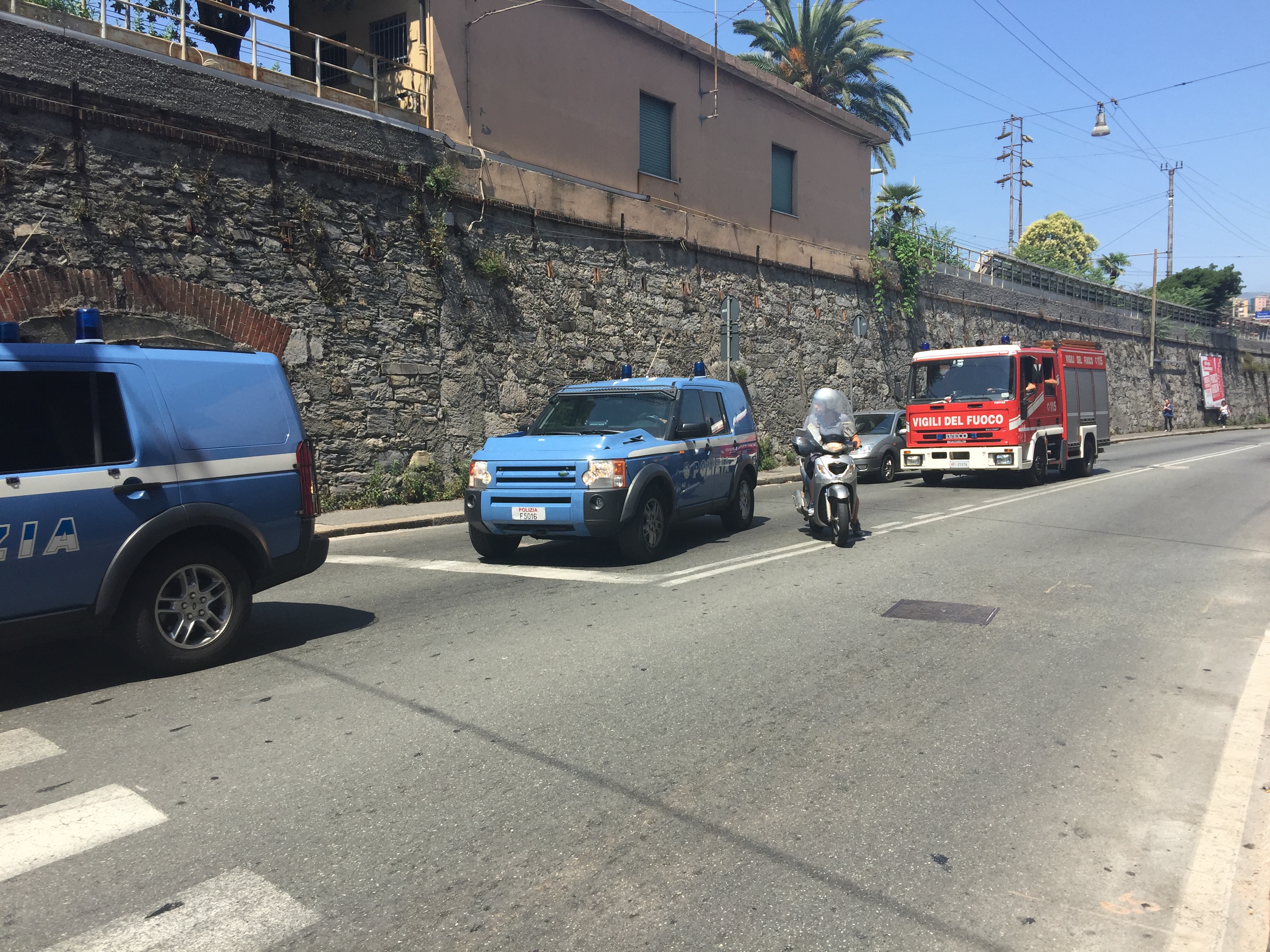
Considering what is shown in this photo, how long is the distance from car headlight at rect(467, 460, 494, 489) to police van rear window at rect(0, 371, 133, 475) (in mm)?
4195

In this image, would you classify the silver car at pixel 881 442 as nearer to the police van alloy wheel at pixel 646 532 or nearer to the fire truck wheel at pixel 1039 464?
the fire truck wheel at pixel 1039 464

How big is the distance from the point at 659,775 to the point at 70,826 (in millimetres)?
2452

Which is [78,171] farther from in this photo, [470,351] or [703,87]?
[703,87]

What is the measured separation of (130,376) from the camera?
18.5 feet

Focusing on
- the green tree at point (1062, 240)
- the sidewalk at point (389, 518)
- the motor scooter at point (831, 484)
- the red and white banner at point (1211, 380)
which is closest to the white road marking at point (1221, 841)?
the motor scooter at point (831, 484)

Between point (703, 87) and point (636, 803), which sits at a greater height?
point (703, 87)

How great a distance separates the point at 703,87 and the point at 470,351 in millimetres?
11096

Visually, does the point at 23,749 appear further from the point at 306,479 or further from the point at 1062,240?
the point at 1062,240

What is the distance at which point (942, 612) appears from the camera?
7594mm

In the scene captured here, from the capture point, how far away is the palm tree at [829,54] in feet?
117

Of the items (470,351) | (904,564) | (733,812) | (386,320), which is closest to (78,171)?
(386,320)

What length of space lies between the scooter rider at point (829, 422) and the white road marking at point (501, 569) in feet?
11.2

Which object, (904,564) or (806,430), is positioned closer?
(904,564)

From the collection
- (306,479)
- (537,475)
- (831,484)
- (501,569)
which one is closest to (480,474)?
(537,475)
